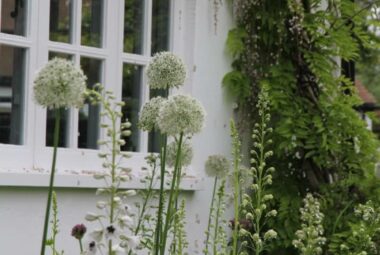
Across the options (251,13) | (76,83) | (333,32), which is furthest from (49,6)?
(76,83)

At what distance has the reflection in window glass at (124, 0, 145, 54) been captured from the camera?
215 inches

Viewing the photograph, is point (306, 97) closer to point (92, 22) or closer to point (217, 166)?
point (217, 166)

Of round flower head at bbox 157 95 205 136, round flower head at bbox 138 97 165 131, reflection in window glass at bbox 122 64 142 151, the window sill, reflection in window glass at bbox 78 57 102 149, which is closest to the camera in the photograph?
round flower head at bbox 157 95 205 136

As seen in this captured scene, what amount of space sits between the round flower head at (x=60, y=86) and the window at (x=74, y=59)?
2234 millimetres

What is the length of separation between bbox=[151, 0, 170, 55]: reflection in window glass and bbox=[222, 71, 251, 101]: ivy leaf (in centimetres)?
52

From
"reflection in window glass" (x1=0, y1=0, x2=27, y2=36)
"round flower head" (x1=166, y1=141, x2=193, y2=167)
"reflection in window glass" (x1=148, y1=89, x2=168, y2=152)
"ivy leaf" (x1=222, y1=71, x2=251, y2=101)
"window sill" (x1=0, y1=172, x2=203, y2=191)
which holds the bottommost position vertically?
"window sill" (x1=0, y1=172, x2=203, y2=191)

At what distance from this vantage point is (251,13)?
6.18 metres

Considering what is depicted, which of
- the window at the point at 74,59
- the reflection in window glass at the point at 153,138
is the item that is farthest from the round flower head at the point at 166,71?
the reflection in window glass at the point at 153,138

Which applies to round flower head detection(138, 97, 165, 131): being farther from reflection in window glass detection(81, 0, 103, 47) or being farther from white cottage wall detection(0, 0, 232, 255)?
reflection in window glass detection(81, 0, 103, 47)

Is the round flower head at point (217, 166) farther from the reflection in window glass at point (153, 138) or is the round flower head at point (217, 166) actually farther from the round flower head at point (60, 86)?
the round flower head at point (60, 86)

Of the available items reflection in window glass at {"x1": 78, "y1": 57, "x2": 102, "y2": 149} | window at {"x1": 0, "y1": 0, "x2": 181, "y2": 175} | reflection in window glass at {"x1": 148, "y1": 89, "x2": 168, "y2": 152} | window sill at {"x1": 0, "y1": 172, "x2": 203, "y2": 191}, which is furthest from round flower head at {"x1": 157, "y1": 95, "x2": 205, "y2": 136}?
reflection in window glass at {"x1": 148, "y1": 89, "x2": 168, "y2": 152}

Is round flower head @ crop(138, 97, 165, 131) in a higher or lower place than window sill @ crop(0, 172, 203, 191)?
higher

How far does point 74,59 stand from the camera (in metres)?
5.10

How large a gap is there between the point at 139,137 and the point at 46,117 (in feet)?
2.58
